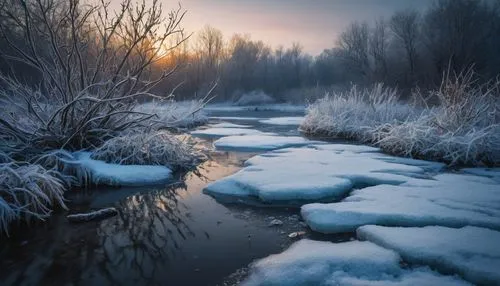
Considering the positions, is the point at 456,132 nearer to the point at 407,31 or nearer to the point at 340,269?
the point at 340,269

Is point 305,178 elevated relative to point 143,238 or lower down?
elevated

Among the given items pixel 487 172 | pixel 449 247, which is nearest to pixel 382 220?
pixel 449 247

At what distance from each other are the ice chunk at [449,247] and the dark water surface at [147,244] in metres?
0.74

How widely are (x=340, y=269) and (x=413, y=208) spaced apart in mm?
1556

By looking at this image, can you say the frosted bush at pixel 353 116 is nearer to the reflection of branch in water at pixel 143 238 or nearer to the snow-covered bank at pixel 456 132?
the snow-covered bank at pixel 456 132

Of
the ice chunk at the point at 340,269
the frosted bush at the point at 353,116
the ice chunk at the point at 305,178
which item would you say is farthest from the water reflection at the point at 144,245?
the frosted bush at the point at 353,116

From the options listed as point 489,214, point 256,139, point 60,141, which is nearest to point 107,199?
point 60,141

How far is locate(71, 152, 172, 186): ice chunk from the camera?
5516 millimetres

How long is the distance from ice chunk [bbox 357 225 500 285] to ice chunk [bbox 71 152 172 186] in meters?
3.58

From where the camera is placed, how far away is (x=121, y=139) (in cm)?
643

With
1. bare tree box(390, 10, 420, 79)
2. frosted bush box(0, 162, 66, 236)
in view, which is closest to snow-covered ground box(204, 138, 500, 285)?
frosted bush box(0, 162, 66, 236)

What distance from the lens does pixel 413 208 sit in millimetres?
3695

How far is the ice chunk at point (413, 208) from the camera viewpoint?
3414 millimetres

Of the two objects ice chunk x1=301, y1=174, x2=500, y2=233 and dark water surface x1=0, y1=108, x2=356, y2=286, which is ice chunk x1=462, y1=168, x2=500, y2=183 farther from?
dark water surface x1=0, y1=108, x2=356, y2=286
